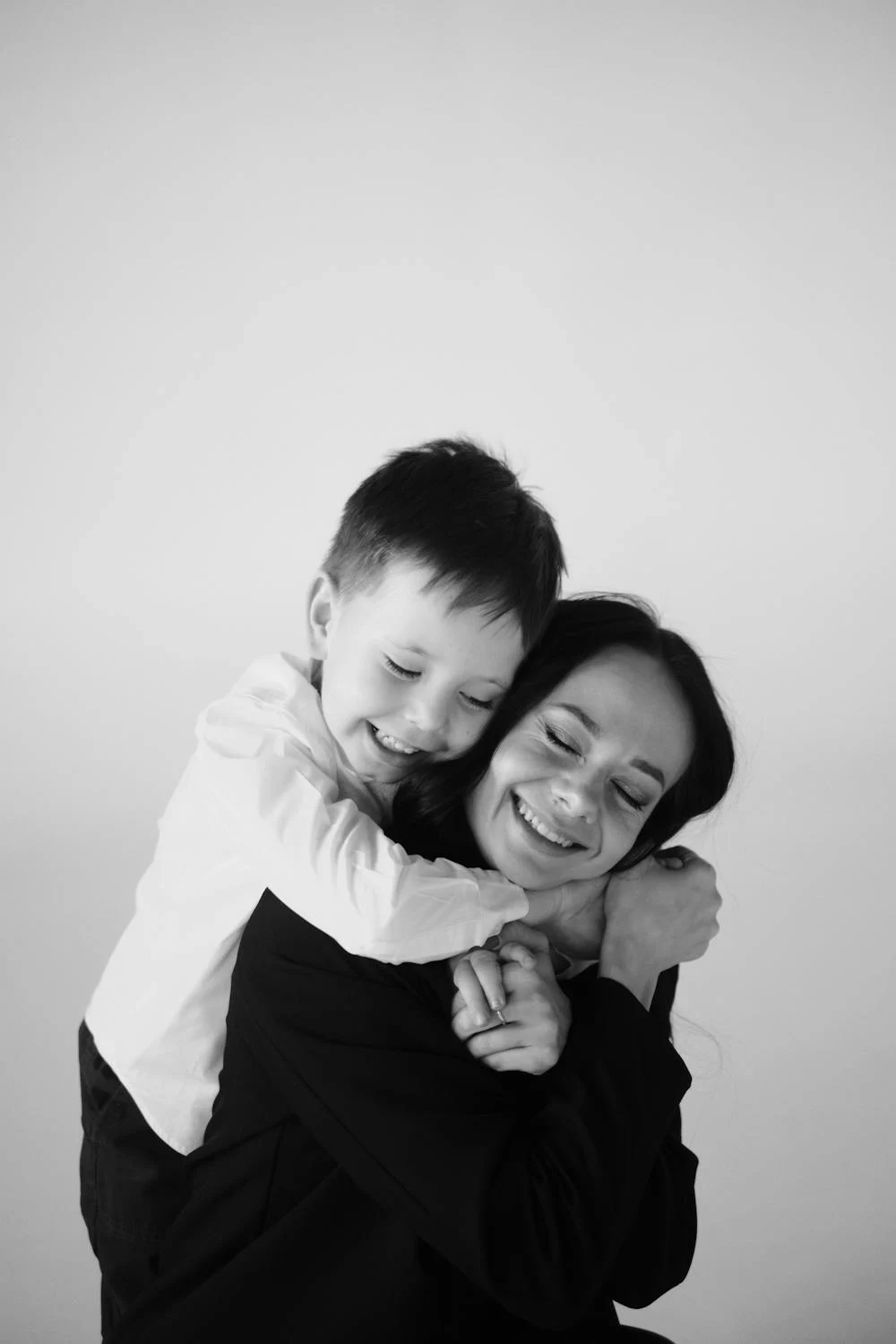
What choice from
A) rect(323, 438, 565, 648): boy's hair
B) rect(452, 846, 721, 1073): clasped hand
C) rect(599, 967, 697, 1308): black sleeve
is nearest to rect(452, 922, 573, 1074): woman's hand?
rect(452, 846, 721, 1073): clasped hand

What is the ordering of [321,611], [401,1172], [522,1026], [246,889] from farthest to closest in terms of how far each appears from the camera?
[321,611] < [246,889] < [522,1026] < [401,1172]

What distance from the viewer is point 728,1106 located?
3.04 metres

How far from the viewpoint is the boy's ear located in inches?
78.9

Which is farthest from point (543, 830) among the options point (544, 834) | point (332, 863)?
point (332, 863)

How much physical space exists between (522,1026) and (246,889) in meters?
0.42

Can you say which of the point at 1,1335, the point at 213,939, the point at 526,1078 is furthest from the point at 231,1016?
the point at 1,1335

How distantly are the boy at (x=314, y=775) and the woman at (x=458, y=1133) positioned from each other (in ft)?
0.32

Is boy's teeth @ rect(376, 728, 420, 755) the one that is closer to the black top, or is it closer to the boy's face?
the boy's face

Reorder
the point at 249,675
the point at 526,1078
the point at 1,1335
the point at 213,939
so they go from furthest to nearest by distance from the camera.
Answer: the point at 1,1335
the point at 249,675
the point at 213,939
the point at 526,1078

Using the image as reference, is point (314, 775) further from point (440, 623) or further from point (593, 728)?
point (593, 728)

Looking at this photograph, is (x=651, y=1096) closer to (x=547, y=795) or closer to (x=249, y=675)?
(x=547, y=795)

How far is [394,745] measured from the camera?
188 centimetres

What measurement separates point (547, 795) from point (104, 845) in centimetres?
271

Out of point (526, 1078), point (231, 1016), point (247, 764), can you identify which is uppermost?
point (247, 764)
